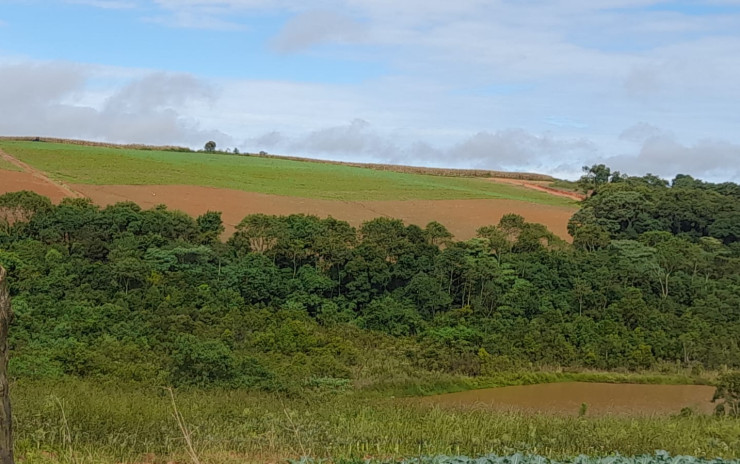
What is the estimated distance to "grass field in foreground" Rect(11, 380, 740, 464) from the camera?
8781mm

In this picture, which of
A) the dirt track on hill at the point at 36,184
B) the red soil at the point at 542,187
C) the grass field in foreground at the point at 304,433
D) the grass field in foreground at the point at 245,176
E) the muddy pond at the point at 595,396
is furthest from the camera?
the red soil at the point at 542,187

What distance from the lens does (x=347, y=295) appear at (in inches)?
1150

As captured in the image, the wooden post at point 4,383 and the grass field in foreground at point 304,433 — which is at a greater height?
the wooden post at point 4,383

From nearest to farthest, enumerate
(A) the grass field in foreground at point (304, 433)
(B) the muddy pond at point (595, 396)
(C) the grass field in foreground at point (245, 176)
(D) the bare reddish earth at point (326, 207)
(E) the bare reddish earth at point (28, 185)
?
(A) the grass field in foreground at point (304, 433) → (B) the muddy pond at point (595, 396) → (E) the bare reddish earth at point (28, 185) → (D) the bare reddish earth at point (326, 207) → (C) the grass field in foreground at point (245, 176)

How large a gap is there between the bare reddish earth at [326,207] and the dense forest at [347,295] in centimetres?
414

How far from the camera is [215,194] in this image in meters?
40.5

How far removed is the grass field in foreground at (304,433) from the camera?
8.78 meters

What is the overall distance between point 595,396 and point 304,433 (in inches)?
616

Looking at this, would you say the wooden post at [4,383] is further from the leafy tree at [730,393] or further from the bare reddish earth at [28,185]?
the bare reddish earth at [28,185]

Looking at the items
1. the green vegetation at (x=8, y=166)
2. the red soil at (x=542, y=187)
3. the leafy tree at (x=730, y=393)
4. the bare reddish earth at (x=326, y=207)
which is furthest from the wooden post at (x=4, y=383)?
the red soil at (x=542, y=187)

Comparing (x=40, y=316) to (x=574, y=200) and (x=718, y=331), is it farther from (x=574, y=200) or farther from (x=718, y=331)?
(x=574, y=200)

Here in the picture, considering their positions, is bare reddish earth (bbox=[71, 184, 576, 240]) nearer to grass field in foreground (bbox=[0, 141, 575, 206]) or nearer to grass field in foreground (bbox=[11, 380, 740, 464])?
grass field in foreground (bbox=[0, 141, 575, 206])

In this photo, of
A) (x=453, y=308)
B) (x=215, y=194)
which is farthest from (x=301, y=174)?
(x=453, y=308)

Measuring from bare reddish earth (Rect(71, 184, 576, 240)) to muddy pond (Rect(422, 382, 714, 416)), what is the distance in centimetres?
1261
